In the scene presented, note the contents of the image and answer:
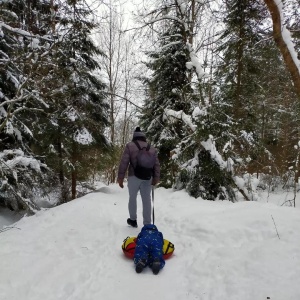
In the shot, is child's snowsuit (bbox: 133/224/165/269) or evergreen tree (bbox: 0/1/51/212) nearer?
child's snowsuit (bbox: 133/224/165/269)

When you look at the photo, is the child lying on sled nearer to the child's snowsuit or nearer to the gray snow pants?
the child's snowsuit

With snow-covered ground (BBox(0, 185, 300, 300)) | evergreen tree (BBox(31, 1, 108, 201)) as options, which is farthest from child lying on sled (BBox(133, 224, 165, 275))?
evergreen tree (BBox(31, 1, 108, 201))

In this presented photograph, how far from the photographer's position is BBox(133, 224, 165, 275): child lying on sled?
3.88 m

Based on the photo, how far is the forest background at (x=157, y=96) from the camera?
6.85 metres

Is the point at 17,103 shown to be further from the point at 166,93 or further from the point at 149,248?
the point at 166,93

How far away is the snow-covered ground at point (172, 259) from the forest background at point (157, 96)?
2.02 m

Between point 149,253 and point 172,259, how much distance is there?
1.50 feet

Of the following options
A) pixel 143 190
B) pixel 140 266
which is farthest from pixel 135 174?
pixel 140 266

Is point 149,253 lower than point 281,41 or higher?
lower

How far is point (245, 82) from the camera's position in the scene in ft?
37.5

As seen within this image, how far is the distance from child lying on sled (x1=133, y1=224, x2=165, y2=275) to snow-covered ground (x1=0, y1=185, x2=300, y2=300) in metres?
0.13

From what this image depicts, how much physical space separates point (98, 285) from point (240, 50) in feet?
34.5

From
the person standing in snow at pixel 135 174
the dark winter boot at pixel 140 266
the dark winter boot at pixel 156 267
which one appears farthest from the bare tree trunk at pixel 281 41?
the dark winter boot at pixel 140 266

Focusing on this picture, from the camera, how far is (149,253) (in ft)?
13.4
